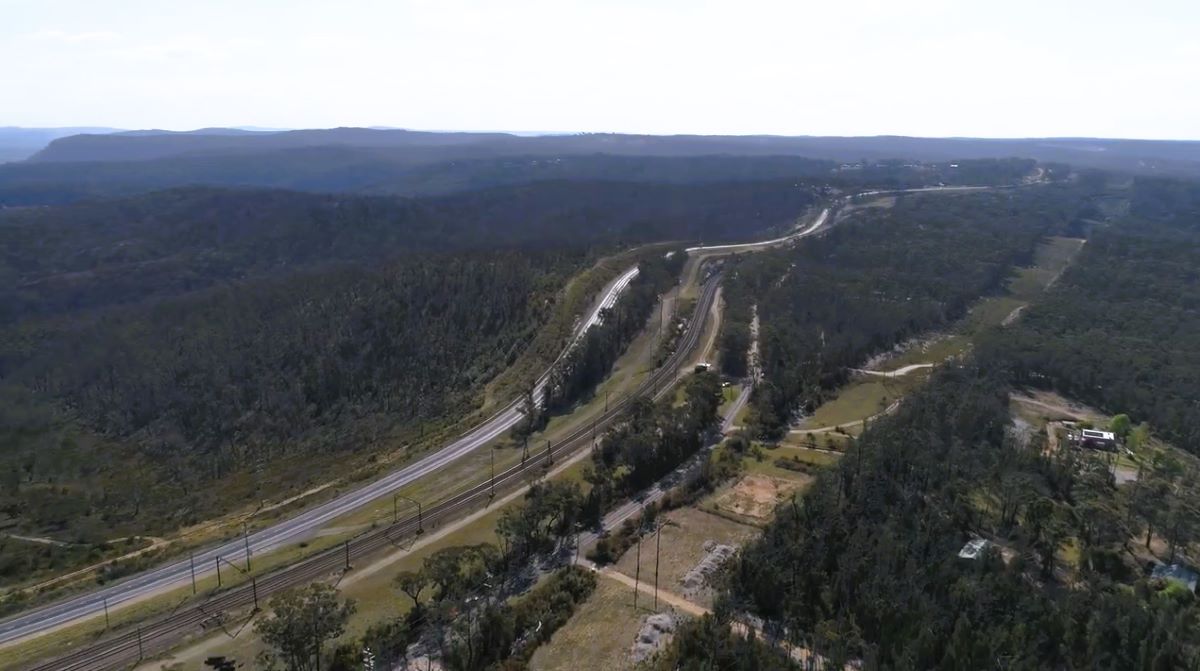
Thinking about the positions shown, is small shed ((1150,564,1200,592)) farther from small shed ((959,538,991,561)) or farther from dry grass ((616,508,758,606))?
dry grass ((616,508,758,606))

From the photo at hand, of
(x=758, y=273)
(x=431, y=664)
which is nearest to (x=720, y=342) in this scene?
(x=758, y=273)

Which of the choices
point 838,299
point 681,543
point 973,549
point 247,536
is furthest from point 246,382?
point 973,549

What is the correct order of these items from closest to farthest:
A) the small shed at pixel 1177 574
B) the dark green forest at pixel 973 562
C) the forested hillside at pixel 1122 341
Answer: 1. the dark green forest at pixel 973 562
2. the small shed at pixel 1177 574
3. the forested hillside at pixel 1122 341

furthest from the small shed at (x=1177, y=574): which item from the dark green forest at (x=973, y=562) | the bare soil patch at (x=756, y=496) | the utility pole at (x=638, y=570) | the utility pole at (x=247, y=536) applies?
the utility pole at (x=247, y=536)

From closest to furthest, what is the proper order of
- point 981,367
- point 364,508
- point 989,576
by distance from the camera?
point 989,576, point 364,508, point 981,367

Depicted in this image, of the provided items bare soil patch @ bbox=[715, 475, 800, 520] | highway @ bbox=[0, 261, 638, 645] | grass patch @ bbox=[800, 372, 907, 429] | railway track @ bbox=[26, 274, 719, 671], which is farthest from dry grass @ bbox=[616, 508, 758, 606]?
highway @ bbox=[0, 261, 638, 645]

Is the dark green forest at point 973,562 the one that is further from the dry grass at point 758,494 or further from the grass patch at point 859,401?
the grass patch at point 859,401

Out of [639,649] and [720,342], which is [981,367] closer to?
[720,342]
